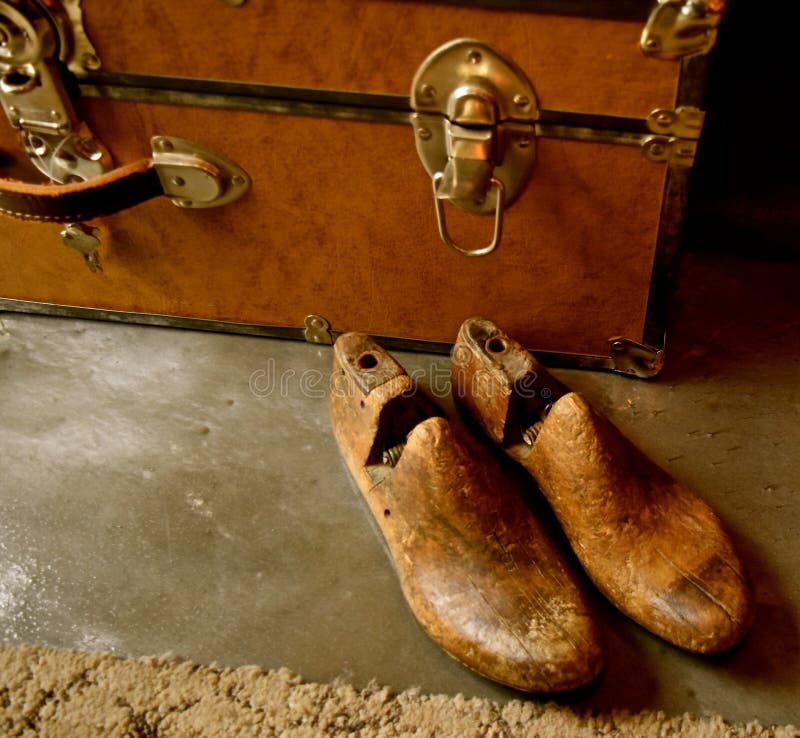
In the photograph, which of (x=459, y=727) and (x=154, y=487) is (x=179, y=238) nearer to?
(x=154, y=487)

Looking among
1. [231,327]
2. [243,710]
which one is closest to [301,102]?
[231,327]

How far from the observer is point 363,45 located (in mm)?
899

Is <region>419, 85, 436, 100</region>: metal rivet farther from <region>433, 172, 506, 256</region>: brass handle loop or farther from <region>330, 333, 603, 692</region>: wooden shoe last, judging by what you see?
<region>330, 333, 603, 692</region>: wooden shoe last

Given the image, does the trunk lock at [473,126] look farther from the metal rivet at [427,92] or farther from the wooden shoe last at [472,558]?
the wooden shoe last at [472,558]

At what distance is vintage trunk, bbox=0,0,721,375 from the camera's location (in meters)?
0.88

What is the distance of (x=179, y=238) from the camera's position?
3.76ft

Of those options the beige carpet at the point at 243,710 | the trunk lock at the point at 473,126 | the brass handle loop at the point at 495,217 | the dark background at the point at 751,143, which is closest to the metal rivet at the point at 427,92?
the trunk lock at the point at 473,126

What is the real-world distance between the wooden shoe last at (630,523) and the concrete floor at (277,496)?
62 mm

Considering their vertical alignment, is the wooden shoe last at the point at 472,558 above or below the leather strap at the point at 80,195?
below

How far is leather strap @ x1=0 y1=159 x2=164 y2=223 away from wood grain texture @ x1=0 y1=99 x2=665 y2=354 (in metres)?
0.05

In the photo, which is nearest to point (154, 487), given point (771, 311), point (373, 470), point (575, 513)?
point (373, 470)

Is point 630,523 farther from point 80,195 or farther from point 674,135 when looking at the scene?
point 80,195

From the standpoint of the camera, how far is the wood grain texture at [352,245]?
100cm

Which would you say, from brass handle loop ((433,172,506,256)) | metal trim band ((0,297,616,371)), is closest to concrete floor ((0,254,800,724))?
metal trim band ((0,297,616,371))
